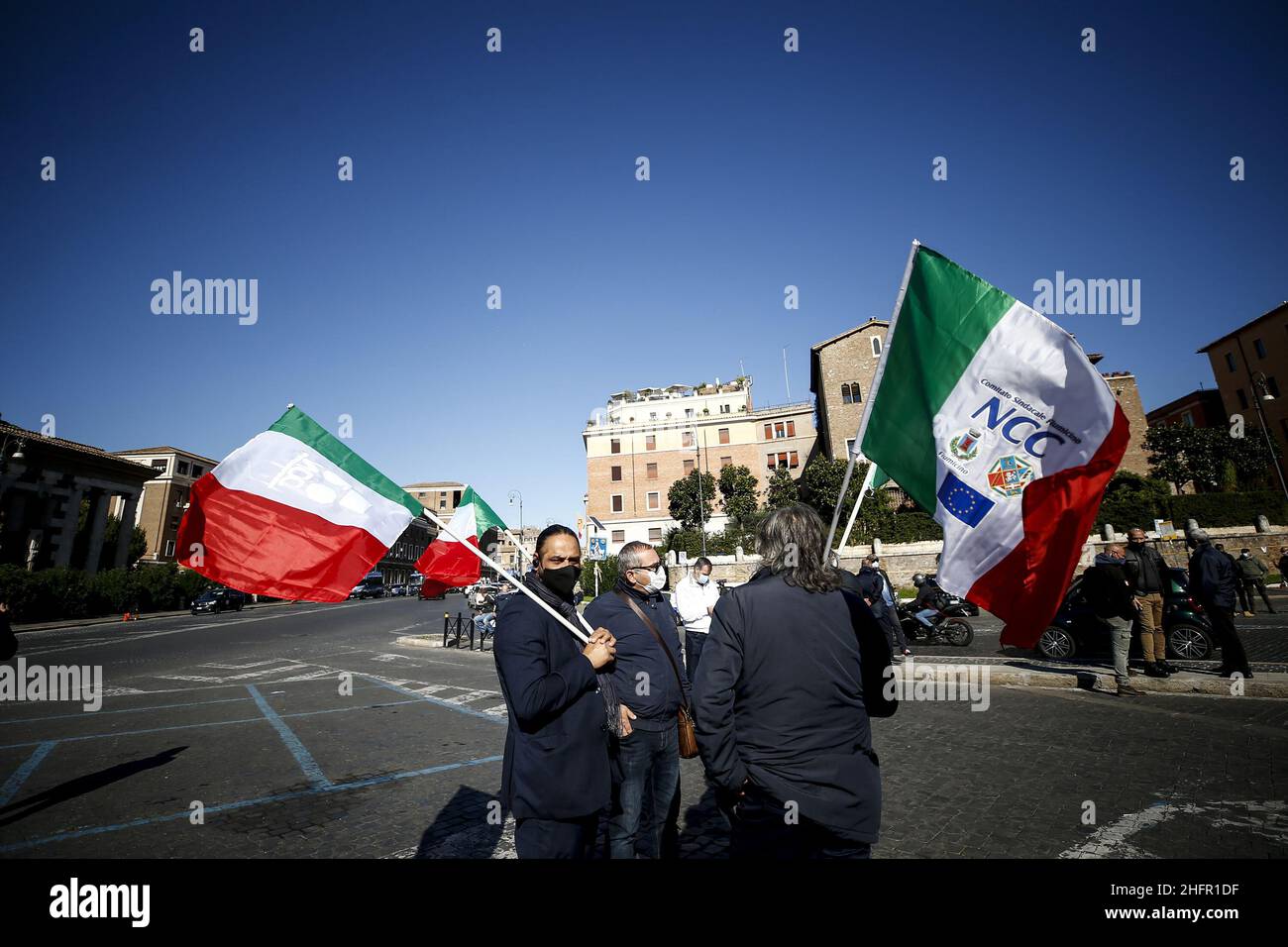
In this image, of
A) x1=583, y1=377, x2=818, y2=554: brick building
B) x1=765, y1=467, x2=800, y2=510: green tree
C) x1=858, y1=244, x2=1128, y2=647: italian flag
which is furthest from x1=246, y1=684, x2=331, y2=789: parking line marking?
x1=583, y1=377, x2=818, y2=554: brick building

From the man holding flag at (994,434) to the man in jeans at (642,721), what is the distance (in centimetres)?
172

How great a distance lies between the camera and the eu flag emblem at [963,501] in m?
3.42

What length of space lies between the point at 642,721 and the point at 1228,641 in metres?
8.10

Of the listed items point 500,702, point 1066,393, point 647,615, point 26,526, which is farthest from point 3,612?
point 26,526

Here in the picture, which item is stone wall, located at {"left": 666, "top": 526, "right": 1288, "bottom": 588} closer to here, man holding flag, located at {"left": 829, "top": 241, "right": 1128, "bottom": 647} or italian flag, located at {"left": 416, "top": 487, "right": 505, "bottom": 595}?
italian flag, located at {"left": 416, "top": 487, "right": 505, "bottom": 595}

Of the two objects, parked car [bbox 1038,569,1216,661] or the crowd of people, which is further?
parked car [bbox 1038,569,1216,661]

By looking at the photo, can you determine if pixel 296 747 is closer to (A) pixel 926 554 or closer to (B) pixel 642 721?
(B) pixel 642 721

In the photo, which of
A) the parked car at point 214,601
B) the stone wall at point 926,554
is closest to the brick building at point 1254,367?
the stone wall at point 926,554

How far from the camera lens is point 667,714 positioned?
10.8 ft

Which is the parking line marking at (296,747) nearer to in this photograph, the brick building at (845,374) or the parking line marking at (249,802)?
the parking line marking at (249,802)

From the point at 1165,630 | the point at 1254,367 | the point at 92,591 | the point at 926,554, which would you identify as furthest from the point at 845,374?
the point at 92,591

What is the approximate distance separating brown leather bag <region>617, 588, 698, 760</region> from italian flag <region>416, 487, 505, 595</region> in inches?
134

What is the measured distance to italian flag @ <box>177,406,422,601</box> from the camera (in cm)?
354
